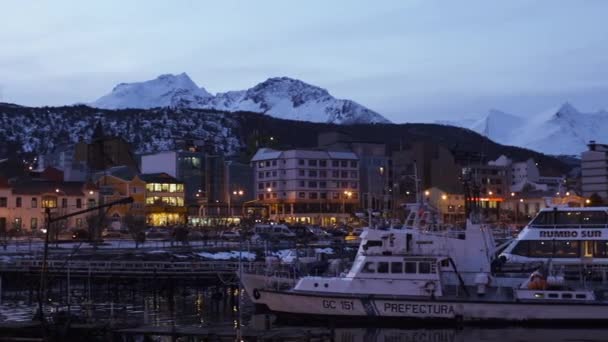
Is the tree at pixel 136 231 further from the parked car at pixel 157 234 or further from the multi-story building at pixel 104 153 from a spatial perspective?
the multi-story building at pixel 104 153

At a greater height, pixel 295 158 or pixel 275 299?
pixel 295 158

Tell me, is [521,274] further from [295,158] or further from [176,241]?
[295,158]

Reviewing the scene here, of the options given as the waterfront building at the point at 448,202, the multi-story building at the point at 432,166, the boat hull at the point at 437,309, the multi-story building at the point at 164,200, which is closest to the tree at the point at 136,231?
the multi-story building at the point at 164,200

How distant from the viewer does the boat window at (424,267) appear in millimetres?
36938

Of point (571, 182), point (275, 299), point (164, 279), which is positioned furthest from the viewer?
point (571, 182)

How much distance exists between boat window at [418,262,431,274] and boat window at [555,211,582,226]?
12.6 m

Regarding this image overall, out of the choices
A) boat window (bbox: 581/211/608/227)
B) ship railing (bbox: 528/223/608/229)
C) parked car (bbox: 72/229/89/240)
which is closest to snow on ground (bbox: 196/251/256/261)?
parked car (bbox: 72/229/89/240)

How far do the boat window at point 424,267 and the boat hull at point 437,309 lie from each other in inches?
48.6

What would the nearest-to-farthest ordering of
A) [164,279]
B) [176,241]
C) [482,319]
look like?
[482,319] → [164,279] → [176,241]

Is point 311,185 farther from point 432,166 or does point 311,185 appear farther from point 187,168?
point 432,166

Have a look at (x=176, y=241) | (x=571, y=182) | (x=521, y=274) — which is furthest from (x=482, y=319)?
(x=571, y=182)

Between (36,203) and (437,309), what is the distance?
70.2 m

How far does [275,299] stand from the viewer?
38875 millimetres

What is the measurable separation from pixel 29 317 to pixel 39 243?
3706cm
